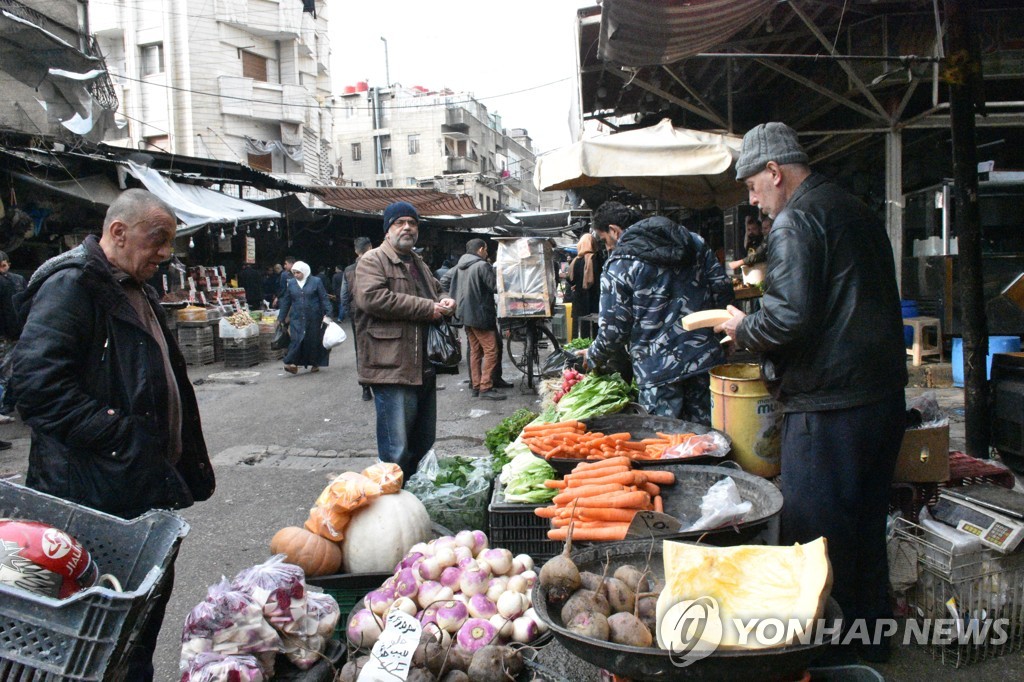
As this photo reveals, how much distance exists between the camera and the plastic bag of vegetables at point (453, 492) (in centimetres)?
411

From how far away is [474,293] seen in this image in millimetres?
9828

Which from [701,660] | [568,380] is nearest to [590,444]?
[701,660]

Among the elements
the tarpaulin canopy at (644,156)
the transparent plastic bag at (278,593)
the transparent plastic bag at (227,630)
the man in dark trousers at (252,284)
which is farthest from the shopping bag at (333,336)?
the transparent plastic bag at (227,630)

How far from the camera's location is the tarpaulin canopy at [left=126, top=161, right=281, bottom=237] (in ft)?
41.5

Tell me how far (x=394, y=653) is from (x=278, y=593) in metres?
0.66

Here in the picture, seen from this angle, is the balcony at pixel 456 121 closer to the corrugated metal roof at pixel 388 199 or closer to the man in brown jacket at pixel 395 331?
the corrugated metal roof at pixel 388 199

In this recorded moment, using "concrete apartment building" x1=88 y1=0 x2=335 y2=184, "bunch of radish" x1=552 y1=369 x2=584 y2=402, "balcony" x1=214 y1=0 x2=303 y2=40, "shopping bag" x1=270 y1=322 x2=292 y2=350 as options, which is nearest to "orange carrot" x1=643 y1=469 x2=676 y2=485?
"bunch of radish" x1=552 y1=369 x2=584 y2=402

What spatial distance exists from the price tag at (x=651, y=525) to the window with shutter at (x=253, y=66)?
39.9 meters

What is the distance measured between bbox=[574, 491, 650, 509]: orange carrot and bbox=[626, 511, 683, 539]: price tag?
0.93 ft

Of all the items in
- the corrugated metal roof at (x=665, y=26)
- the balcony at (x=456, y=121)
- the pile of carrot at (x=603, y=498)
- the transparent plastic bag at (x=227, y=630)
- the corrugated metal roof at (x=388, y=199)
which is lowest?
the transparent plastic bag at (x=227, y=630)

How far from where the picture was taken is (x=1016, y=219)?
923cm

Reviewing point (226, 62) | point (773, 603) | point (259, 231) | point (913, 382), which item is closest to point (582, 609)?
point (773, 603)

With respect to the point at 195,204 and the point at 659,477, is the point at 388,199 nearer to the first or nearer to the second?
the point at 195,204

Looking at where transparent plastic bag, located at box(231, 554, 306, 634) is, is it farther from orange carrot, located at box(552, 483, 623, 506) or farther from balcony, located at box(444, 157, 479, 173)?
balcony, located at box(444, 157, 479, 173)
